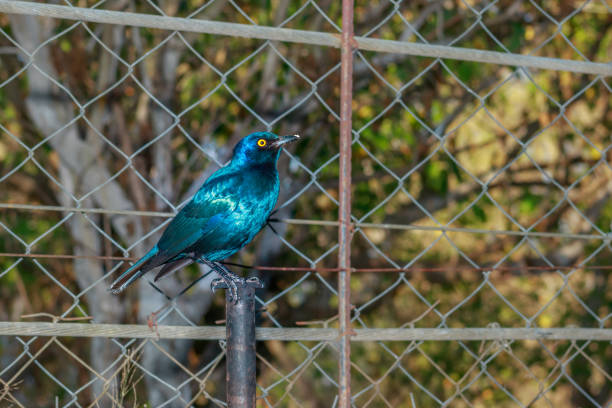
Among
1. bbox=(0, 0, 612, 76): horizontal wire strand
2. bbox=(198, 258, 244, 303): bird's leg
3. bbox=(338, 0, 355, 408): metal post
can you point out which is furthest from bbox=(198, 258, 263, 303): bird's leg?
bbox=(0, 0, 612, 76): horizontal wire strand

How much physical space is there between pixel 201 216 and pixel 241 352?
58 cm

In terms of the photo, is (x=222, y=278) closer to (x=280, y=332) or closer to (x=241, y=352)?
(x=280, y=332)

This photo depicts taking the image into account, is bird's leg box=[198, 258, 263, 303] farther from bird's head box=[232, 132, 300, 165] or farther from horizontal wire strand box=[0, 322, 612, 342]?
bird's head box=[232, 132, 300, 165]

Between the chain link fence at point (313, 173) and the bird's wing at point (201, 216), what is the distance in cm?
23

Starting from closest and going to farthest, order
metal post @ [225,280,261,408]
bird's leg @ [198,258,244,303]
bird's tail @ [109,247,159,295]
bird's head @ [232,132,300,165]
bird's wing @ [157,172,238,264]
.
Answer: metal post @ [225,280,261,408] → bird's leg @ [198,258,244,303] → bird's tail @ [109,247,159,295] → bird's wing @ [157,172,238,264] → bird's head @ [232,132,300,165]

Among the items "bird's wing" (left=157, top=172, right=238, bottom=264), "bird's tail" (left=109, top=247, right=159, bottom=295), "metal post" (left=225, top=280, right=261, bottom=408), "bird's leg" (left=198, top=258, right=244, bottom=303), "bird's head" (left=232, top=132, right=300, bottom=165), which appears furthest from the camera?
"bird's head" (left=232, top=132, right=300, bottom=165)

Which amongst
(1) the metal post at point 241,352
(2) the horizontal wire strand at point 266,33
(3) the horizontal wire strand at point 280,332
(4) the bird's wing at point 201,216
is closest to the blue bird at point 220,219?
(4) the bird's wing at point 201,216

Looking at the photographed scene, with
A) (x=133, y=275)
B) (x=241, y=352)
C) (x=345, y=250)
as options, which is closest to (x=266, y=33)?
(x=345, y=250)

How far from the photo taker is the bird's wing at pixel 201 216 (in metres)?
2.04

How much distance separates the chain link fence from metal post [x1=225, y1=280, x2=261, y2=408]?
43 cm

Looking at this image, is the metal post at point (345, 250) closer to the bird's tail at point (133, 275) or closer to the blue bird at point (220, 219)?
the blue bird at point (220, 219)

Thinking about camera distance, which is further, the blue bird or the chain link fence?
the chain link fence

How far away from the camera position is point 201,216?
2074mm

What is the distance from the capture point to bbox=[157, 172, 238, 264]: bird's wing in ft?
6.68
